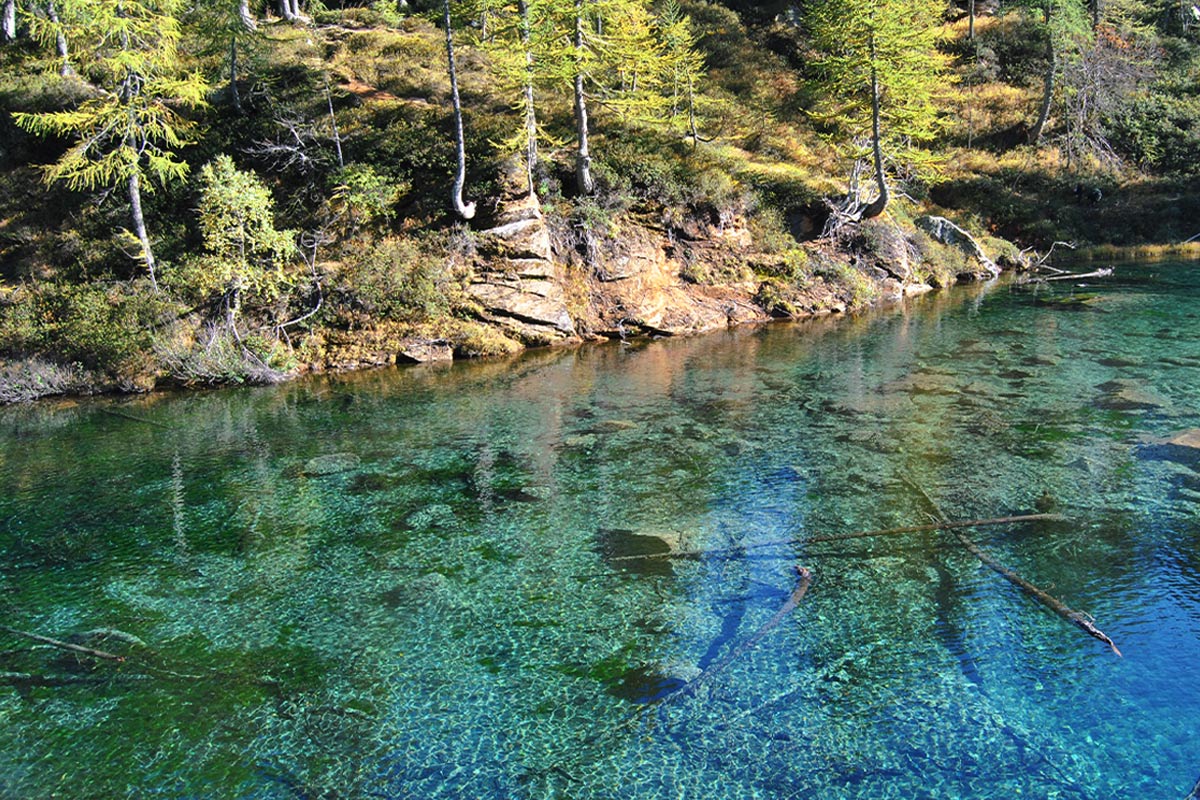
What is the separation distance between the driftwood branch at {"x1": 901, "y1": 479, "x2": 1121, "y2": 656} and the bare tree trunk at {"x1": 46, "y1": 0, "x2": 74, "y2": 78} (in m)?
27.5

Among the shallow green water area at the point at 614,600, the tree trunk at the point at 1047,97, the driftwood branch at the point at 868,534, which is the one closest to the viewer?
the shallow green water area at the point at 614,600

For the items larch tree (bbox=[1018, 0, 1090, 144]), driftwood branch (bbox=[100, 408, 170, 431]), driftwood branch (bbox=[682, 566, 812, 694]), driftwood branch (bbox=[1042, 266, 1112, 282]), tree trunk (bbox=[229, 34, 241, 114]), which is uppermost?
larch tree (bbox=[1018, 0, 1090, 144])

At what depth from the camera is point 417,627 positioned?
8.15 m

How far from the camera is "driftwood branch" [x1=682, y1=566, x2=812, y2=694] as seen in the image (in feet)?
22.9

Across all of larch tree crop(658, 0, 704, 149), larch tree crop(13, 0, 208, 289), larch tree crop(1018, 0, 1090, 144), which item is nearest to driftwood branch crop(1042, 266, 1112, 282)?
larch tree crop(658, 0, 704, 149)

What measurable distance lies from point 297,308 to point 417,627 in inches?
686

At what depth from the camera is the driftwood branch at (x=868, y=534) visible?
31.4 ft

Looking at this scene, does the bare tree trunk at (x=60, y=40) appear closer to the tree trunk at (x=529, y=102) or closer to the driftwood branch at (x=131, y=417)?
the driftwood branch at (x=131, y=417)

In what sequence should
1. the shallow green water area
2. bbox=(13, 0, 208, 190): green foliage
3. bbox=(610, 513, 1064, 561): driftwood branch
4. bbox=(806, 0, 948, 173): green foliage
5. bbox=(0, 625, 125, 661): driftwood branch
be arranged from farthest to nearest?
bbox=(806, 0, 948, 173): green foliage
bbox=(13, 0, 208, 190): green foliage
bbox=(610, 513, 1064, 561): driftwood branch
bbox=(0, 625, 125, 661): driftwood branch
the shallow green water area

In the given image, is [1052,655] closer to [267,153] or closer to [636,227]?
[636,227]

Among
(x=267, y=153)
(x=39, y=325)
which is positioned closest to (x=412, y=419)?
(x=39, y=325)

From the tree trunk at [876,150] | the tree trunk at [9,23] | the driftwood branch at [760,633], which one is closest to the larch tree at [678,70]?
the tree trunk at [876,150]

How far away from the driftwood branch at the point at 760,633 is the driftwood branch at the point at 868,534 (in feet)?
2.54

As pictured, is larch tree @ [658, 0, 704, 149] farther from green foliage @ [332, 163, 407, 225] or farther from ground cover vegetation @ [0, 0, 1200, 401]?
green foliage @ [332, 163, 407, 225]
